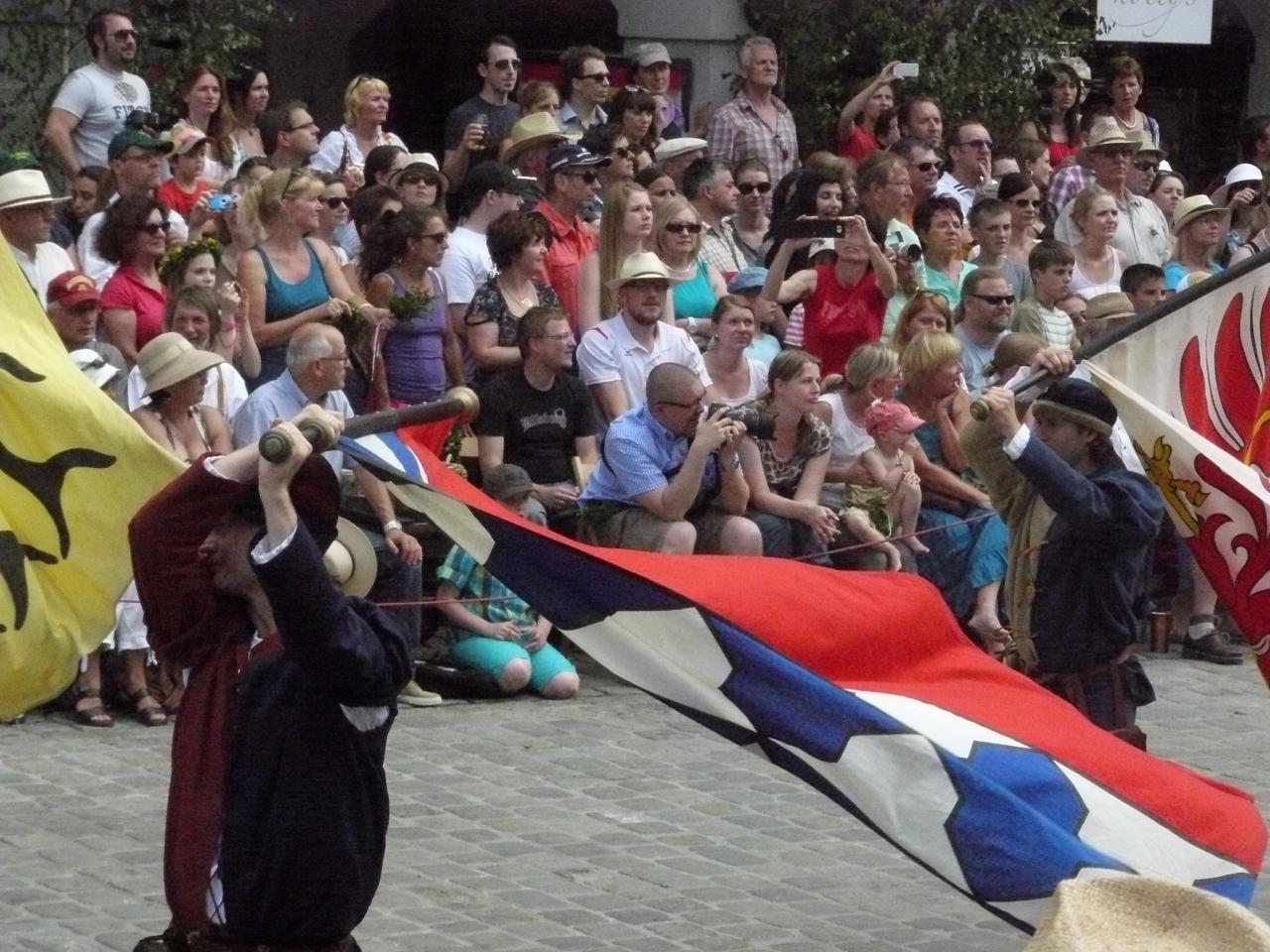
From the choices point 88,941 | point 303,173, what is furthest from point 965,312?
point 88,941

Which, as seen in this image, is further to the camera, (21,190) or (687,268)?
(687,268)

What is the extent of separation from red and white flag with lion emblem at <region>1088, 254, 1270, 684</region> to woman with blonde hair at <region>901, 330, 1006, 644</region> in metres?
3.51

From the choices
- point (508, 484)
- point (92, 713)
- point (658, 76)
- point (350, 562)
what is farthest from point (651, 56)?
point (350, 562)

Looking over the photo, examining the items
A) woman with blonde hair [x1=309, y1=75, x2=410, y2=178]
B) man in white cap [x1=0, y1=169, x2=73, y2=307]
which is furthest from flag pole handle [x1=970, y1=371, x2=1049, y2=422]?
woman with blonde hair [x1=309, y1=75, x2=410, y2=178]

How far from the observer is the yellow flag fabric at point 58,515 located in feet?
18.3

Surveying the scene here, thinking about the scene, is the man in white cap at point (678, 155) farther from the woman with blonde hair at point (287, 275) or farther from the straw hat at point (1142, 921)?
the straw hat at point (1142, 921)

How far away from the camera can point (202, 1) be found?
13.6m

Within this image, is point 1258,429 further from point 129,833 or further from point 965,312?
point 965,312

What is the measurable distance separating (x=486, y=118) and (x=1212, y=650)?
15.7ft

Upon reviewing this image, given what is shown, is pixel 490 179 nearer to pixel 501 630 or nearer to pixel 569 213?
pixel 569 213

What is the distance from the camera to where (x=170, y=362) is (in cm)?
865

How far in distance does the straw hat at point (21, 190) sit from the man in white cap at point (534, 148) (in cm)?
299

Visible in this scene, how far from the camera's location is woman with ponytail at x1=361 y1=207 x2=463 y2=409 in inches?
408

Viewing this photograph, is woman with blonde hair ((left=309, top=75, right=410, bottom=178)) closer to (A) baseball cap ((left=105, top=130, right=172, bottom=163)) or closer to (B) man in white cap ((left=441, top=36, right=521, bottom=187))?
(B) man in white cap ((left=441, top=36, right=521, bottom=187))
